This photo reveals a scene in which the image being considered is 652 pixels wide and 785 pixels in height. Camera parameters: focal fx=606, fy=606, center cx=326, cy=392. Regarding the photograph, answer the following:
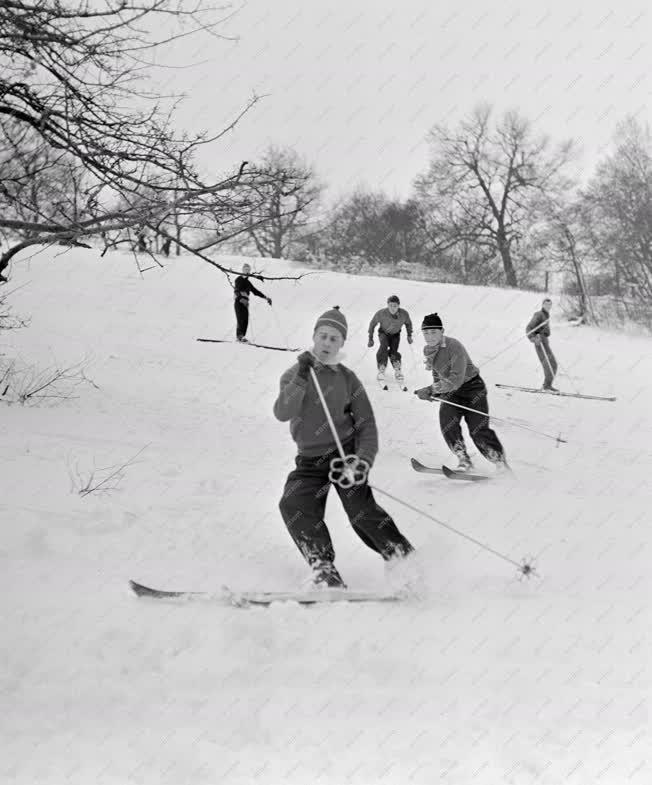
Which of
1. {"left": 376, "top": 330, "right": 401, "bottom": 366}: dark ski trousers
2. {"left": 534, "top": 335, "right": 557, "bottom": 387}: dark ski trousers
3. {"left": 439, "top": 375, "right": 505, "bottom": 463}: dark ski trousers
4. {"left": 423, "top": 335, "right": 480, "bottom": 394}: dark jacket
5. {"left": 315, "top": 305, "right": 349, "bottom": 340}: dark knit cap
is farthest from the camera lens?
{"left": 534, "top": 335, "right": 557, "bottom": 387}: dark ski trousers

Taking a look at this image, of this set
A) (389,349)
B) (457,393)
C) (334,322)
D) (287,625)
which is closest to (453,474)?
(457,393)

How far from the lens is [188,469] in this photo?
556 centimetres

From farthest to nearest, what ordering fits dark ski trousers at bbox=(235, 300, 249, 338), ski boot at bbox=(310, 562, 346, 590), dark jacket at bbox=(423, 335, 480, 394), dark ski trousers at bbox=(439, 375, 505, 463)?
dark ski trousers at bbox=(235, 300, 249, 338), dark ski trousers at bbox=(439, 375, 505, 463), dark jacket at bbox=(423, 335, 480, 394), ski boot at bbox=(310, 562, 346, 590)

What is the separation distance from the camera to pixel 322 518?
12.2ft

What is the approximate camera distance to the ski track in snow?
85.6 inches

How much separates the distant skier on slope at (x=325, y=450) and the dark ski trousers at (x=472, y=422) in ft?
8.59

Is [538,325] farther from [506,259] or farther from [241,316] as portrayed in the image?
[506,259]

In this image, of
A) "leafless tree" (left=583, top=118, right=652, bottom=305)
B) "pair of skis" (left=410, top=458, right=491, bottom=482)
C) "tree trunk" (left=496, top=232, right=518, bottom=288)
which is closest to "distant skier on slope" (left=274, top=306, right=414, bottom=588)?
"pair of skis" (left=410, top=458, right=491, bottom=482)

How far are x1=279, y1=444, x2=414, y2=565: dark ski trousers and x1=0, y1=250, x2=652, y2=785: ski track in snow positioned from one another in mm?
278

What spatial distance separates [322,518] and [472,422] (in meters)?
2.91

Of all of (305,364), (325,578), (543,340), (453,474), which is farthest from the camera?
(543,340)

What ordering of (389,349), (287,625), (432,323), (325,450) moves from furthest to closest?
(389,349), (432,323), (325,450), (287,625)

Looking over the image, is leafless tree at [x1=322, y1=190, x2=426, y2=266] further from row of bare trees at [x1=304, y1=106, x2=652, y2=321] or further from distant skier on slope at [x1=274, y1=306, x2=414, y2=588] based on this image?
distant skier on slope at [x1=274, y1=306, x2=414, y2=588]

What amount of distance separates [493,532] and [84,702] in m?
3.07
